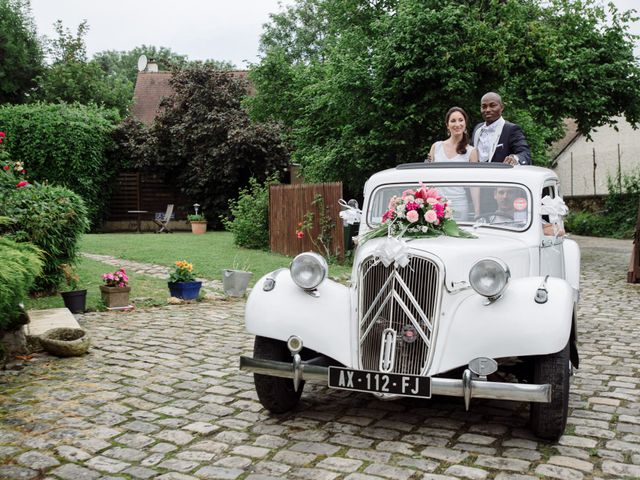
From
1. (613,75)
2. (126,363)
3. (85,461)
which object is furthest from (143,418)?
(613,75)

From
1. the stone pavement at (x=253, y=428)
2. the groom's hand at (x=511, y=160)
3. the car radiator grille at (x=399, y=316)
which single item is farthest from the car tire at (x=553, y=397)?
the groom's hand at (x=511, y=160)

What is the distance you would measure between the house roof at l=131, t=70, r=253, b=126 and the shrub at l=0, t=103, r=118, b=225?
34.8 feet

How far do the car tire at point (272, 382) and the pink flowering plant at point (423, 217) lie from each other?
1.08 meters

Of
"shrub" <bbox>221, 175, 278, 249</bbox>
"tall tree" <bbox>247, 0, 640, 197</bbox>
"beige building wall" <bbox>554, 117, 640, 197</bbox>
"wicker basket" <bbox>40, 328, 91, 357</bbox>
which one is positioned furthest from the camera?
"beige building wall" <bbox>554, 117, 640, 197</bbox>

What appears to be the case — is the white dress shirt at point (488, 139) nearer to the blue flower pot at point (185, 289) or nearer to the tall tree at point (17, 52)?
the blue flower pot at point (185, 289)

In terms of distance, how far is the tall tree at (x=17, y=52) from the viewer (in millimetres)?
28578

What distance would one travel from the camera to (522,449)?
3850 mm

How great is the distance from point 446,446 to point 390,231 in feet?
4.78

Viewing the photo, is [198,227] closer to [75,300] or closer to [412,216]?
[75,300]

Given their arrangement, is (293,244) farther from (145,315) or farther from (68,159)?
(68,159)

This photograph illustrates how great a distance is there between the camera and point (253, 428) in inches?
166

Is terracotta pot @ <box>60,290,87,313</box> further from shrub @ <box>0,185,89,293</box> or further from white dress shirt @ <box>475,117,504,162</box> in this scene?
white dress shirt @ <box>475,117,504,162</box>

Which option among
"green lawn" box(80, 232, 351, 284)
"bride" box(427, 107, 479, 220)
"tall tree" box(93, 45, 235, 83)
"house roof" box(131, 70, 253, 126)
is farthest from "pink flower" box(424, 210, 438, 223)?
"tall tree" box(93, 45, 235, 83)

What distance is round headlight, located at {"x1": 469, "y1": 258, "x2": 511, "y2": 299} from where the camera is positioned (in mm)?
3957
